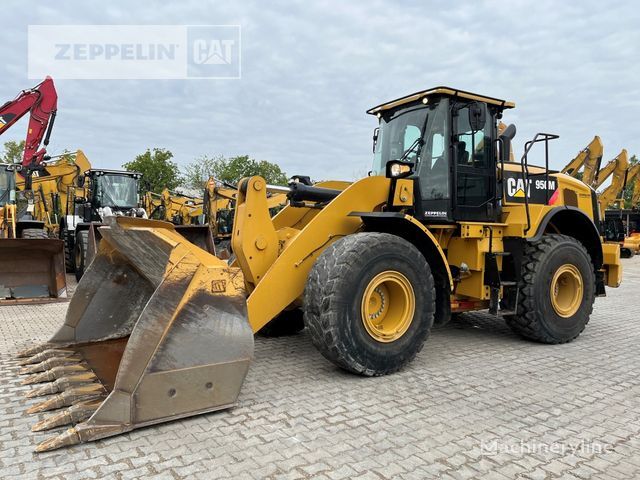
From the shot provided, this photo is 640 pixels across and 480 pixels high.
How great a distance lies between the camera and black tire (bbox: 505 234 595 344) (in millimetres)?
5145

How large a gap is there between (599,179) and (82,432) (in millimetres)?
21666

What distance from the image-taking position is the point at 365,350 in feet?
12.9

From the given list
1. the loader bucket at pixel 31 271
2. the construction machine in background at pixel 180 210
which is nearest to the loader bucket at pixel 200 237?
the loader bucket at pixel 31 271

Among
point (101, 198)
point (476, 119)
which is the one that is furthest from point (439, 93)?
point (101, 198)

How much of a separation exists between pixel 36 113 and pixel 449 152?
488 inches

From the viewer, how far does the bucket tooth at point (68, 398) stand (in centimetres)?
319

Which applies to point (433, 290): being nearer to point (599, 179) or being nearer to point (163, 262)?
point (163, 262)

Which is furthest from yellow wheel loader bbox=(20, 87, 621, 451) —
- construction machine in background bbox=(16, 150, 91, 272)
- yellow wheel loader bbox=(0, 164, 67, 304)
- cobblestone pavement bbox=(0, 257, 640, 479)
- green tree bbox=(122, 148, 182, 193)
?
green tree bbox=(122, 148, 182, 193)

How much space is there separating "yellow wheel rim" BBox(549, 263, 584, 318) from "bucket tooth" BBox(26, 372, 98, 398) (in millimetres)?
4616

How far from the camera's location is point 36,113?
13133 millimetres

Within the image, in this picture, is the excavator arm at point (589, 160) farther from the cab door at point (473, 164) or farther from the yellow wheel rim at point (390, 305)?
the yellow wheel rim at point (390, 305)

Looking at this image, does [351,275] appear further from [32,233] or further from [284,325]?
[32,233]

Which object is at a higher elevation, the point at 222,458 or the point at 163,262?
the point at 163,262

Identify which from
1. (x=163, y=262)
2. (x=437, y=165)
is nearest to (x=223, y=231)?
(x=437, y=165)
